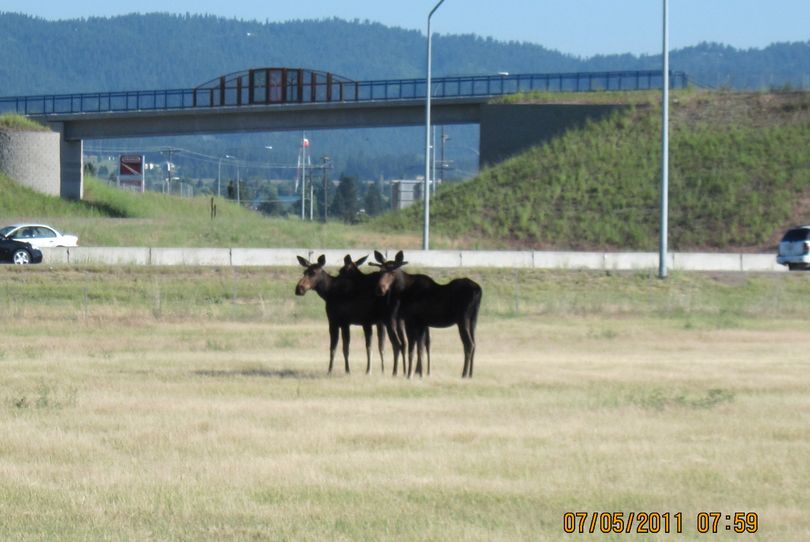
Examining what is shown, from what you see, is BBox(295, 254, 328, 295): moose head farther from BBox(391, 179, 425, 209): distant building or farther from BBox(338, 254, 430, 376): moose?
BBox(391, 179, 425, 209): distant building

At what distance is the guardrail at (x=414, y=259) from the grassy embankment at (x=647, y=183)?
49.0 feet

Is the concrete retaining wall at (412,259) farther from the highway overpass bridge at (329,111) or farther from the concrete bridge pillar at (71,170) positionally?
the concrete bridge pillar at (71,170)

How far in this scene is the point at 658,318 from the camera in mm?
38250

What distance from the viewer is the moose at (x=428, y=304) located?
22.0 meters

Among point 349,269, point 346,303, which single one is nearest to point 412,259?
point 349,269

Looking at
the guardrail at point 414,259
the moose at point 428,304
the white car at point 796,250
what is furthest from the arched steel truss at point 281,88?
the moose at point 428,304

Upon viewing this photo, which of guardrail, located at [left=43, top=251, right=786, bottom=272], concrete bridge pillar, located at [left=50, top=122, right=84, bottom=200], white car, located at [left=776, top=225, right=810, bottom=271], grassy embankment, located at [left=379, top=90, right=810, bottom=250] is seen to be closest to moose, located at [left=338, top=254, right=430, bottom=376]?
guardrail, located at [left=43, top=251, right=786, bottom=272]

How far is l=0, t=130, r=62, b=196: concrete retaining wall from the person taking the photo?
8838 centimetres

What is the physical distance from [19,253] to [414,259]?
14285 millimetres

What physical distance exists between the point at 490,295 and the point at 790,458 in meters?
32.1

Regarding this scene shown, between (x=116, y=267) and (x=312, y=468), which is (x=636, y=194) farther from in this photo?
(x=312, y=468)

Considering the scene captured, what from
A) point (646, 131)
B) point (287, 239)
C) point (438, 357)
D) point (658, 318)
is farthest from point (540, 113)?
point (438, 357)

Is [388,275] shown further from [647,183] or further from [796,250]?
[647,183]
